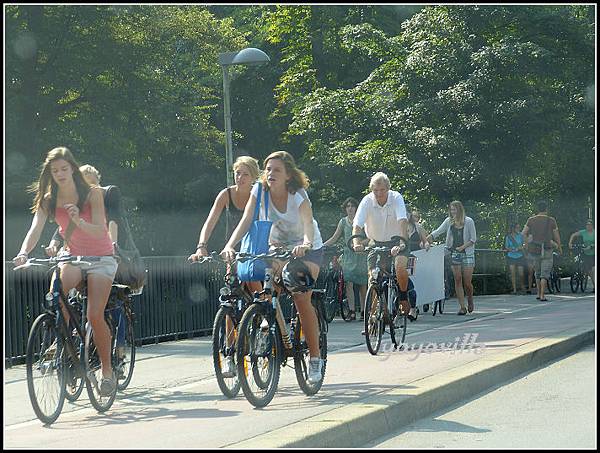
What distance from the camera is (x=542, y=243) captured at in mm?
22203

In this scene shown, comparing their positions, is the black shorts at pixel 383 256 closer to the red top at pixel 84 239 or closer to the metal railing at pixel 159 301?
the metal railing at pixel 159 301

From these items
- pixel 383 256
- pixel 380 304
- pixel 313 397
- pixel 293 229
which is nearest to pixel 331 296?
pixel 383 256


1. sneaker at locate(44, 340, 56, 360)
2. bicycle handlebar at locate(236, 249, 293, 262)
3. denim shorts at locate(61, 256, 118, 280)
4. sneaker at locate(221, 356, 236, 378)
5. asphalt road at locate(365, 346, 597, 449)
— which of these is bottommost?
asphalt road at locate(365, 346, 597, 449)

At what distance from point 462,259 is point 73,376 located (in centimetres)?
1090

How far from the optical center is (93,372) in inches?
331

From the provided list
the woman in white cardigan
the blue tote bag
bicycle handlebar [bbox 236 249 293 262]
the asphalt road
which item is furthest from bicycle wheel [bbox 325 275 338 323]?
bicycle handlebar [bbox 236 249 293 262]

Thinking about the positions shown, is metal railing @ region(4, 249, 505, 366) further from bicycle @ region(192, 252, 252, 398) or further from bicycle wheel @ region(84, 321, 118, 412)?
bicycle @ region(192, 252, 252, 398)

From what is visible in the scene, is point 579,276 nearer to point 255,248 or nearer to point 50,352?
point 255,248

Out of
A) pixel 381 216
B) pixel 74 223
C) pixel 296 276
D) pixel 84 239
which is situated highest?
pixel 381 216

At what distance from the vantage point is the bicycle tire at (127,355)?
9.14m

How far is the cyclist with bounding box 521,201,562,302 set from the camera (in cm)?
2195

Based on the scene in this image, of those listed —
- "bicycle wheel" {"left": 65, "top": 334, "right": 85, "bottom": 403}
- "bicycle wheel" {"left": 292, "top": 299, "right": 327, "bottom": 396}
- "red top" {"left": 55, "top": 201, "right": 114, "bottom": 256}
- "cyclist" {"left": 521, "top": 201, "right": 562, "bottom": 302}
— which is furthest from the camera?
"cyclist" {"left": 521, "top": 201, "right": 562, "bottom": 302}

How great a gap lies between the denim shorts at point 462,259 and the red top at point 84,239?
425 inches

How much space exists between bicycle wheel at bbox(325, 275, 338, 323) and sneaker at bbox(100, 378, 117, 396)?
8884mm
